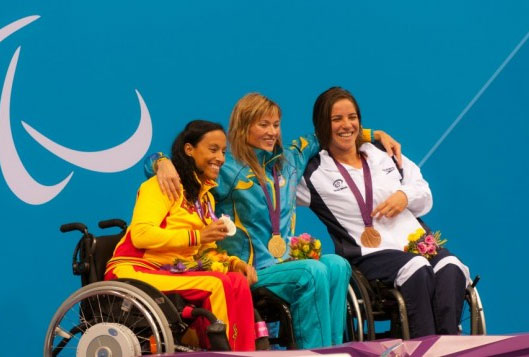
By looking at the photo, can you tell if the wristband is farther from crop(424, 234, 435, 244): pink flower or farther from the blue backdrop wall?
the blue backdrop wall

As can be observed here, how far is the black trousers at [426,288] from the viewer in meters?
4.68

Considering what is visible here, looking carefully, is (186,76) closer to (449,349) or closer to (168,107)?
(168,107)

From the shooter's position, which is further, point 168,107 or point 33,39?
point 168,107

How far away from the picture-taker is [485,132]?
6.38m

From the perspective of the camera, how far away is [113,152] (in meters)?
5.20

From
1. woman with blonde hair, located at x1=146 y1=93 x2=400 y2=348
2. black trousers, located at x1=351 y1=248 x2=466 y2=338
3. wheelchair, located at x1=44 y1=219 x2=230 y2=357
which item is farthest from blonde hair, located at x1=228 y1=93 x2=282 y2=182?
wheelchair, located at x1=44 y1=219 x2=230 y2=357

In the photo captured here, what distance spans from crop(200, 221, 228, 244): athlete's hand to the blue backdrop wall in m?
1.07

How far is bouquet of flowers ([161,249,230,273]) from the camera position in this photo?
4129 millimetres

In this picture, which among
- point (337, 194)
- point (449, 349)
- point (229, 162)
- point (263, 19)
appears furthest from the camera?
point (263, 19)

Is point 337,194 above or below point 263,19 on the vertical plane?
below

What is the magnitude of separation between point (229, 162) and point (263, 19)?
1.36 meters

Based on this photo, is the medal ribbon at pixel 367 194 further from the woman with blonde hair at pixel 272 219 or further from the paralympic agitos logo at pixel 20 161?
the paralympic agitos logo at pixel 20 161

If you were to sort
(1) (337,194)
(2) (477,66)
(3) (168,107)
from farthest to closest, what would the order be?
(2) (477,66) < (3) (168,107) < (1) (337,194)

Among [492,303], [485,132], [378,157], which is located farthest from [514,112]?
→ [378,157]
